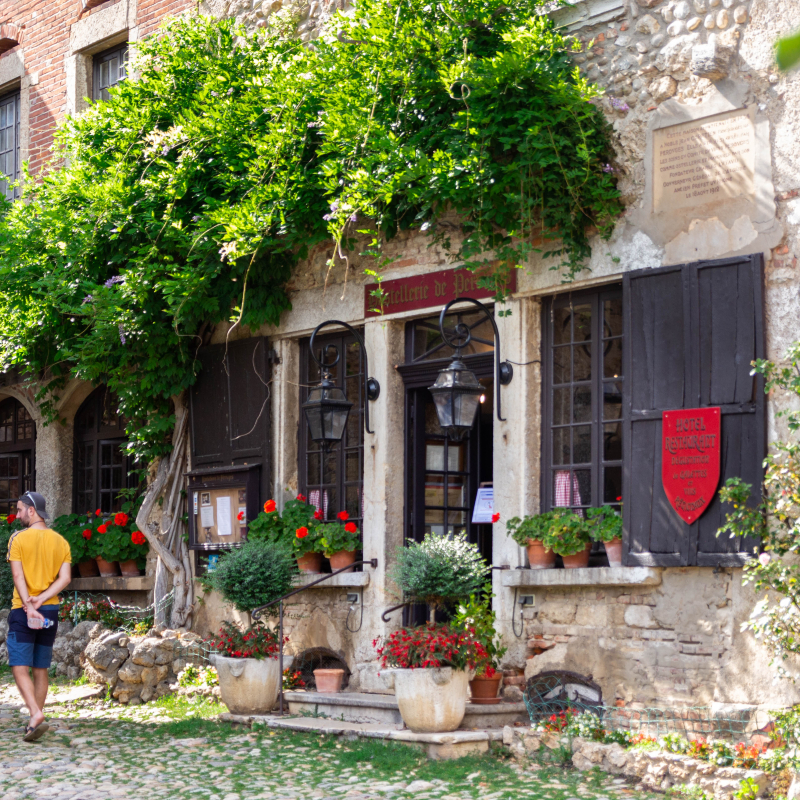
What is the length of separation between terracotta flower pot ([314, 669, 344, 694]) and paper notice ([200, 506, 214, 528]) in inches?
76.0

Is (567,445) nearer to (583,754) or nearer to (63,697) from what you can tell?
(583,754)

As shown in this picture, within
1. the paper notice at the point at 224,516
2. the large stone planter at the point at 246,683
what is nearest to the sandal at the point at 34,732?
the large stone planter at the point at 246,683

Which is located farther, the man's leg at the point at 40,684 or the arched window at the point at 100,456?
the arched window at the point at 100,456

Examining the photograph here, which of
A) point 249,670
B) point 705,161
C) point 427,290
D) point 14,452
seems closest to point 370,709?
point 249,670

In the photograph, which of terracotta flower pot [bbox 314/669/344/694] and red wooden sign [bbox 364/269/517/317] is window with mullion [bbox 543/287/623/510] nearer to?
red wooden sign [bbox 364/269/517/317]

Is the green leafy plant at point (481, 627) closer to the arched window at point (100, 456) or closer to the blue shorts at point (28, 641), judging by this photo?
the blue shorts at point (28, 641)

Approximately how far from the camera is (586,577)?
21.8ft

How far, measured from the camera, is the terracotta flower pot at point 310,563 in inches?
331

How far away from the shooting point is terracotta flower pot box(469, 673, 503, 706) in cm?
682

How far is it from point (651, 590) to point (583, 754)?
1069 millimetres

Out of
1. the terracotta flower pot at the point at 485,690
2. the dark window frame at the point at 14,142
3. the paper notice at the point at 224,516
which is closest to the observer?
the terracotta flower pot at the point at 485,690

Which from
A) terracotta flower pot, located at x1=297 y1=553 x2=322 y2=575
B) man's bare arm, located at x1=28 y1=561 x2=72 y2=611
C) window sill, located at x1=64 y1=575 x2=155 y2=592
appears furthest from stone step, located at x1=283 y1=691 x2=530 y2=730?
window sill, located at x1=64 y1=575 x2=155 y2=592

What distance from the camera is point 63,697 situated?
879cm

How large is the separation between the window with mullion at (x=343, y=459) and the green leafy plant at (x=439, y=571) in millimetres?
1689
